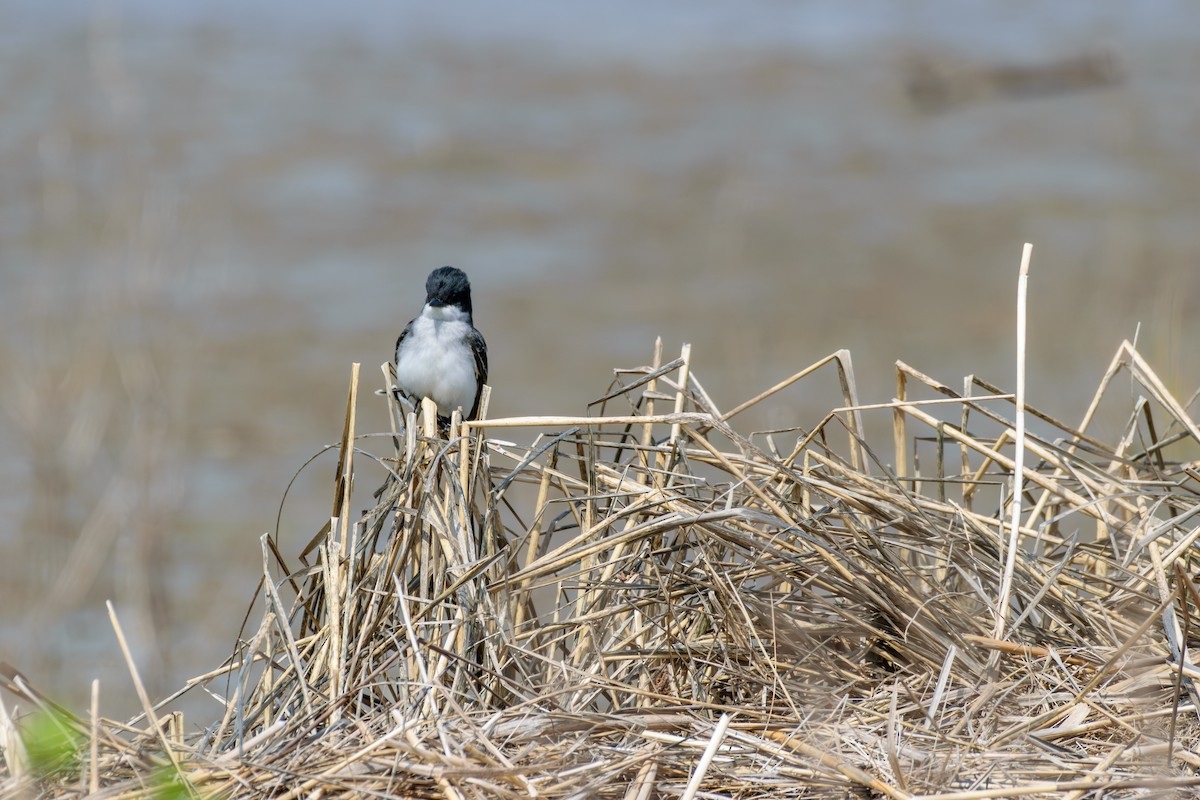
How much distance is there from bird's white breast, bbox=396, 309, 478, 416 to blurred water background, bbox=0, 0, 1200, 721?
2043mm

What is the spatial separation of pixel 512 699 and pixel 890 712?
0.90 m

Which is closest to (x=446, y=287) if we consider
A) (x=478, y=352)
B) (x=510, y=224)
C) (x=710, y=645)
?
(x=478, y=352)

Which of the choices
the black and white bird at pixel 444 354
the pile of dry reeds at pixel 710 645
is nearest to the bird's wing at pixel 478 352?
the black and white bird at pixel 444 354

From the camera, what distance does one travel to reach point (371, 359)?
13.4 meters

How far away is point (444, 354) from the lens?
5336 mm

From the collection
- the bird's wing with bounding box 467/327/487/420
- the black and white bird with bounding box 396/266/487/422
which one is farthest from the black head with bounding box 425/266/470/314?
the bird's wing with bounding box 467/327/487/420

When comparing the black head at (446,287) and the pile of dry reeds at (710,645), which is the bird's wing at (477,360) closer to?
the black head at (446,287)

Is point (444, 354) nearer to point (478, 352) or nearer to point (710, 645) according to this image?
point (478, 352)

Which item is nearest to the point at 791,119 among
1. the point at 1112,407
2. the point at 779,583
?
the point at 1112,407

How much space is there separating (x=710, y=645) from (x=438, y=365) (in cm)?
214

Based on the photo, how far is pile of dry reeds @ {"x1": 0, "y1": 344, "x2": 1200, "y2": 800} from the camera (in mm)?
2977

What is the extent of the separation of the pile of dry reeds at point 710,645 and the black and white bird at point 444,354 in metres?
1.34

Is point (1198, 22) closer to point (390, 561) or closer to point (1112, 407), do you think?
point (1112, 407)

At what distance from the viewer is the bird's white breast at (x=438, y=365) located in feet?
17.5
